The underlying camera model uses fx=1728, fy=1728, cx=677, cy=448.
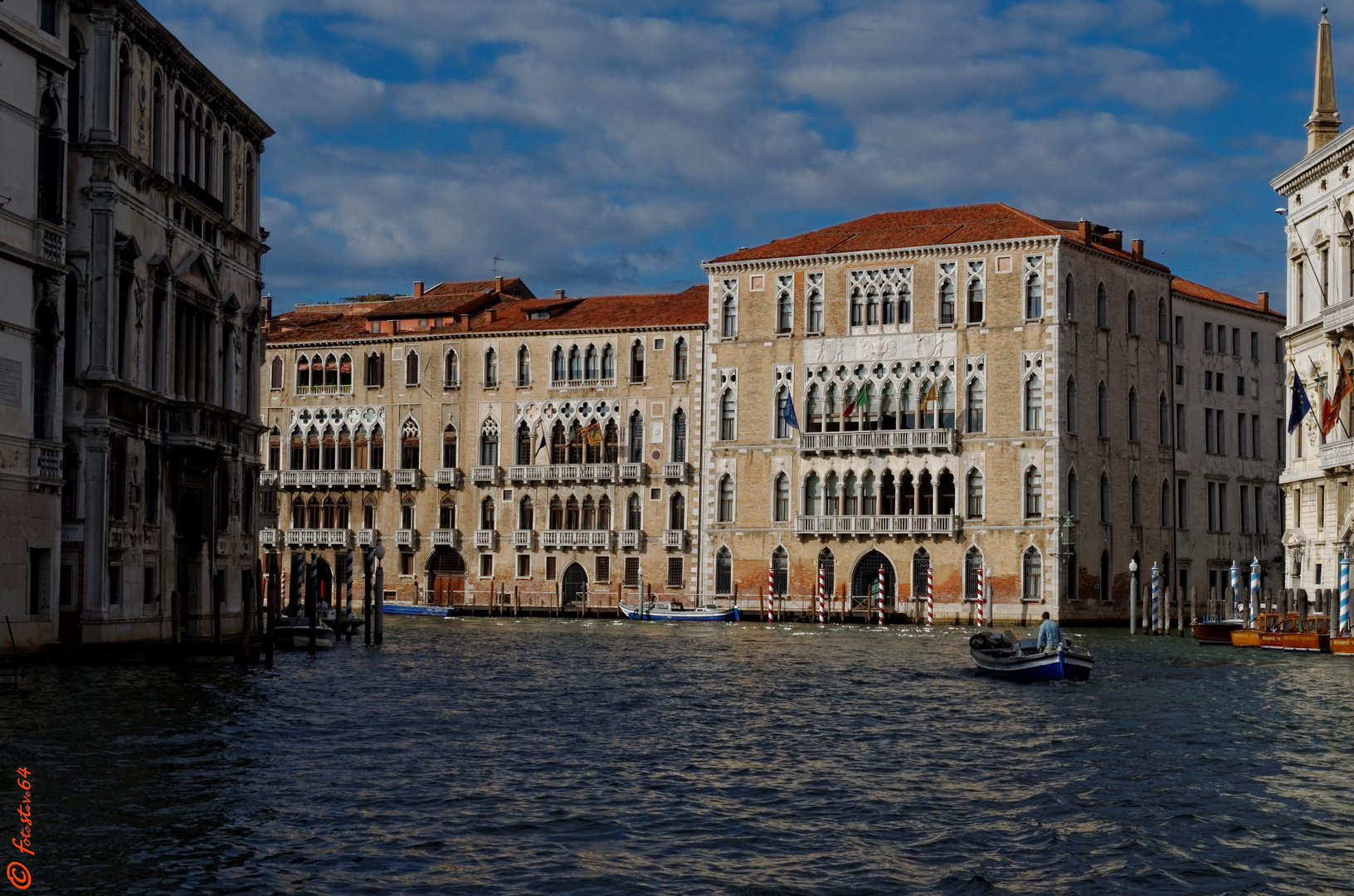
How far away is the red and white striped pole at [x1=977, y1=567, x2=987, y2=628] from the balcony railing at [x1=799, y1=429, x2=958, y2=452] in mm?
4098

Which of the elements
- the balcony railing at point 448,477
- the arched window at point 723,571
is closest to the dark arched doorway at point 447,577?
the balcony railing at point 448,477

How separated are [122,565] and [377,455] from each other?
34.5m

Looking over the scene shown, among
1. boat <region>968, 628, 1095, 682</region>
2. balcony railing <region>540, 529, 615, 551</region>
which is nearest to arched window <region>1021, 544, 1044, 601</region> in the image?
balcony railing <region>540, 529, 615, 551</region>

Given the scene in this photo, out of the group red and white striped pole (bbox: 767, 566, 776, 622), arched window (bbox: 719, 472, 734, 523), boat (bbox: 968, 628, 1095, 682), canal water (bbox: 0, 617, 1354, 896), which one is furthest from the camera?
arched window (bbox: 719, 472, 734, 523)

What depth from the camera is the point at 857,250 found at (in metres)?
57.1

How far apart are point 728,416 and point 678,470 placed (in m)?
2.52

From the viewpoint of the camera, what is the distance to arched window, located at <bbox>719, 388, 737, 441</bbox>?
58688 millimetres

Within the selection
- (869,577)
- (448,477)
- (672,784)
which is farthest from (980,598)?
(672,784)

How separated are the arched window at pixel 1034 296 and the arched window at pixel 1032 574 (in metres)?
7.29

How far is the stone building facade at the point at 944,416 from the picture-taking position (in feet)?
177

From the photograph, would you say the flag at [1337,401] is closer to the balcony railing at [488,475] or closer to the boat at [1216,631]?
the boat at [1216,631]

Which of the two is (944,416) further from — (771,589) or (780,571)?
(771,589)

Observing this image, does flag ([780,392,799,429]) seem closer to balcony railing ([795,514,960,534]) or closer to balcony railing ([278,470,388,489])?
balcony railing ([795,514,960,534])

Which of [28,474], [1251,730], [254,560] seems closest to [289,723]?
[28,474]
